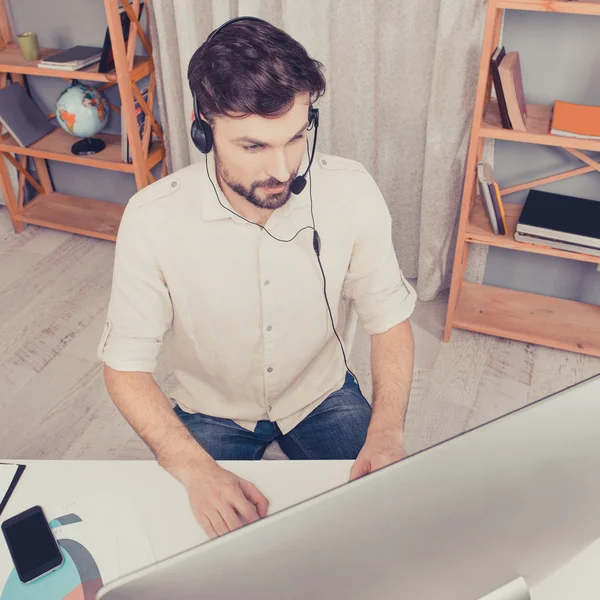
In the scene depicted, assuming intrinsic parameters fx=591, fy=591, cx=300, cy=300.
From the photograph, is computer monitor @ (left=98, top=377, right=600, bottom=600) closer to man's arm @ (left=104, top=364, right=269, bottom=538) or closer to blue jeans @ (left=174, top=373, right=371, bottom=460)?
man's arm @ (left=104, top=364, right=269, bottom=538)

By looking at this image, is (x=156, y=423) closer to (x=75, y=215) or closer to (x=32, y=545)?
(x=32, y=545)

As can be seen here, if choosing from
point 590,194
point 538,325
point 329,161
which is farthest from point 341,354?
point 590,194

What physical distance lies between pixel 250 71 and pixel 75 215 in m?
2.25

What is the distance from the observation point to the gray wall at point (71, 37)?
2.56 metres

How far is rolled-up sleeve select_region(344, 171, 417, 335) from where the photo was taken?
47.3 inches

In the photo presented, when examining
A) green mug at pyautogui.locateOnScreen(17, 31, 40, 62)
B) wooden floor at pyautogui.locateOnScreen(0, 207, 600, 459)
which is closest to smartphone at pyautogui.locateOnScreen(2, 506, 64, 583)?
wooden floor at pyautogui.locateOnScreen(0, 207, 600, 459)

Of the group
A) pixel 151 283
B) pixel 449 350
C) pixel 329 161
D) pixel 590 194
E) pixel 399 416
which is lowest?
pixel 449 350

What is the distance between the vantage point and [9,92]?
2.72 m

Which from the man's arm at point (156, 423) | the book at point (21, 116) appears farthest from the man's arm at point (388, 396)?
the book at point (21, 116)

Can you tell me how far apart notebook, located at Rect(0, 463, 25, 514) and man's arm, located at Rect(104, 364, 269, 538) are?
20 cm

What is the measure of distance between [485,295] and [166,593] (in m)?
2.17

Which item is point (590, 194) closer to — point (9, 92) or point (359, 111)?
point (359, 111)

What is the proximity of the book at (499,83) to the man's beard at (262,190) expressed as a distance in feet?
3.18

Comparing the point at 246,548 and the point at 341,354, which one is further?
the point at 341,354
